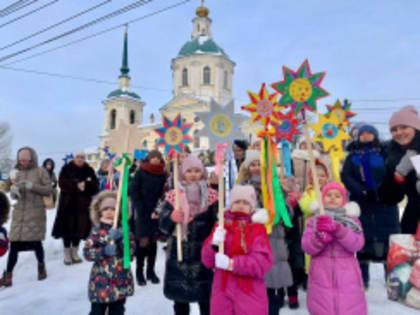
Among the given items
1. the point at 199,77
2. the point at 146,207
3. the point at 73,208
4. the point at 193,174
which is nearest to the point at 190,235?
the point at 193,174

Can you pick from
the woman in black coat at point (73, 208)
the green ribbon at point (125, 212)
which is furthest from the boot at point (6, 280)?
the green ribbon at point (125, 212)

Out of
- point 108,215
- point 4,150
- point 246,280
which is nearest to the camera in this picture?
point 246,280

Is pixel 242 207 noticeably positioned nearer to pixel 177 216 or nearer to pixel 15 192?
pixel 177 216

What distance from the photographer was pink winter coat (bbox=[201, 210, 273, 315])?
2260 millimetres

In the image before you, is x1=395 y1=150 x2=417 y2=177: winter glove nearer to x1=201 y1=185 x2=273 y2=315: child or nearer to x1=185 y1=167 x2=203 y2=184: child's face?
x1=201 y1=185 x2=273 y2=315: child

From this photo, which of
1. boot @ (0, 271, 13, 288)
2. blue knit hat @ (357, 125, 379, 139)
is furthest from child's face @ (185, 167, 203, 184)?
boot @ (0, 271, 13, 288)

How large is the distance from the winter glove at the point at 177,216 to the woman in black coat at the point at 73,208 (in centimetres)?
298

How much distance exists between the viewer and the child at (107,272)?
2.63m

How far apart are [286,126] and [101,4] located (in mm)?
5735

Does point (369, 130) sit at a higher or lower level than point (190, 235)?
higher

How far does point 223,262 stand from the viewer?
7.30 feet

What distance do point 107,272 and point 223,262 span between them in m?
1.07

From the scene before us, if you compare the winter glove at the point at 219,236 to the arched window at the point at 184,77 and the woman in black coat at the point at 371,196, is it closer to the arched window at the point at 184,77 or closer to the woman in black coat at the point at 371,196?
the woman in black coat at the point at 371,196

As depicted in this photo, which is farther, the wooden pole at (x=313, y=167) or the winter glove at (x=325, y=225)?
the wooden pole at (x=313, y=167)
